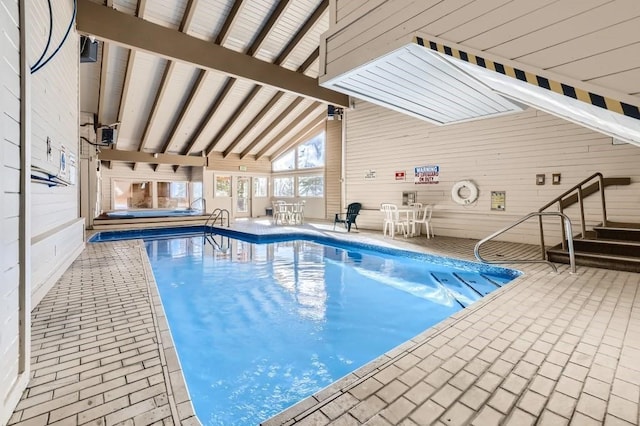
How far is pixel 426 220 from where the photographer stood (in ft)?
24.5

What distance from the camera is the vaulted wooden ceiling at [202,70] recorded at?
18.8 feet

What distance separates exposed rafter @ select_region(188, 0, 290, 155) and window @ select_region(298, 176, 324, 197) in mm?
3550

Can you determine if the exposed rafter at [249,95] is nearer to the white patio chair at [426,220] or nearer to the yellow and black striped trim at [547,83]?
the yellow and black striped trim at [547,83]

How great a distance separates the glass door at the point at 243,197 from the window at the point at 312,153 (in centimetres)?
270

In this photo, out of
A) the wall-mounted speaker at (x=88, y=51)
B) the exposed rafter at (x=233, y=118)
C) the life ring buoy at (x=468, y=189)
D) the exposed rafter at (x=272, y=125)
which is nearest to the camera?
the wall-mounted speaker at (x=88, y=51)

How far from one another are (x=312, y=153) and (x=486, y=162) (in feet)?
22.5

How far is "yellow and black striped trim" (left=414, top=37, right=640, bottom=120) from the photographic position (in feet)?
5.03

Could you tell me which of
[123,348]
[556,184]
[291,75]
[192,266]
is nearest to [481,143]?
[556,184]

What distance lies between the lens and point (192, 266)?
18.4 feet

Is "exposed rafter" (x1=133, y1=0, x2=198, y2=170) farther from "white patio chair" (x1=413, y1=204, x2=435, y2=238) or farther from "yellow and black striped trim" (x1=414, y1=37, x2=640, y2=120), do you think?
"white patio chair" (x1=413, y1=204, x2=435, y2=238)

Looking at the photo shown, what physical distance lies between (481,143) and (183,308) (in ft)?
21.9

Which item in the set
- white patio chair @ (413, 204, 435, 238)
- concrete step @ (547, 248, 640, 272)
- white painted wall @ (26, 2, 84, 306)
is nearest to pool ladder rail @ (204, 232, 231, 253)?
white painted wall @ (26, 2, 84, 306)

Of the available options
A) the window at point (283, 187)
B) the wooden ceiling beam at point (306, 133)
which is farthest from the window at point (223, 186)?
the wooden ceiling beam at point (306, 133)

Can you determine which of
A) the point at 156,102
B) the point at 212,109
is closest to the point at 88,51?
the point at 156,102
